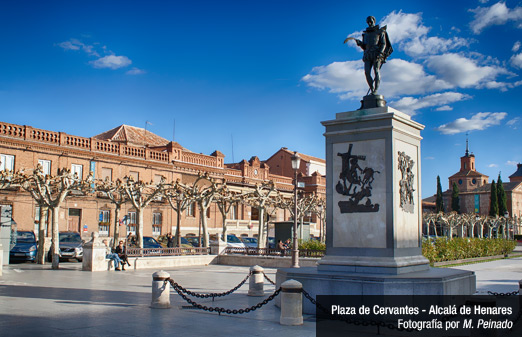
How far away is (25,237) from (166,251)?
9100 mm

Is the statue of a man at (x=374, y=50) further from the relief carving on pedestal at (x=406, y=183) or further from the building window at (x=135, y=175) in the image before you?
the building window at (x=135, y=175)

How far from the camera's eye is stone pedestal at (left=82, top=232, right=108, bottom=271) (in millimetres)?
23453

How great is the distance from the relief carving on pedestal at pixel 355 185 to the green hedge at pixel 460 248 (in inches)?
543

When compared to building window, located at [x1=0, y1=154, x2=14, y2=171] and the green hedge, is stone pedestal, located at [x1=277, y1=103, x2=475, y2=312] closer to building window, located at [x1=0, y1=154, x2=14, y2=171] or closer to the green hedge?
the green hedge

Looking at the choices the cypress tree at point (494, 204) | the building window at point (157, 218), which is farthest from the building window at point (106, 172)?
the cypress tree at point (494, 204)

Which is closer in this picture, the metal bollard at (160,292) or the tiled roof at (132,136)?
the metal bollard at (160,292)

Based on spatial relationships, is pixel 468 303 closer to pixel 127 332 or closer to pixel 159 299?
pixel 127 332

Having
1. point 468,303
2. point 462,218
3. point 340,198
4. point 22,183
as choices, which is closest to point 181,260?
point 22,183

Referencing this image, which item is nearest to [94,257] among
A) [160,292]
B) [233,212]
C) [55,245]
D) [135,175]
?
[55,245]

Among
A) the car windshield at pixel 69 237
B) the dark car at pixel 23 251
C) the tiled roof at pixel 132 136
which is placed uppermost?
the tiled roof at pixel 132 136

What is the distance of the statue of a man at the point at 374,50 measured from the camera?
12.5 meters

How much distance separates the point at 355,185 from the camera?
11.6 meters

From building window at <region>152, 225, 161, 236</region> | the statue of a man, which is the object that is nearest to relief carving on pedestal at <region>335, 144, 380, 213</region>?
the statue of a man

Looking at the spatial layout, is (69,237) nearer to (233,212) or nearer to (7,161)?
(7,161)
